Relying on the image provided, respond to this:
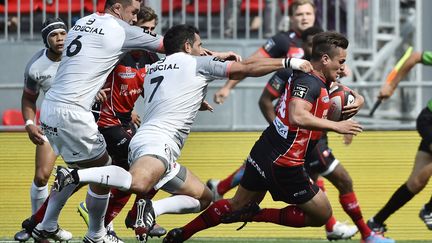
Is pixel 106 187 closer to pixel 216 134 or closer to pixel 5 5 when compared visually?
pixel 216 134

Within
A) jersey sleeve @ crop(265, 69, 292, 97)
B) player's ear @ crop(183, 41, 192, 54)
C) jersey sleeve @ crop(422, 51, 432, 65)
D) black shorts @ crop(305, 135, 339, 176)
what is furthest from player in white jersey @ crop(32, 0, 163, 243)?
jersey sleeve @ crop(422, 51, 432, 65)

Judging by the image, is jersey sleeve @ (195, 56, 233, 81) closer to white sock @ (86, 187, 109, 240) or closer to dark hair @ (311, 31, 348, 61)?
dark hair @ (311, 31, 348, 61)

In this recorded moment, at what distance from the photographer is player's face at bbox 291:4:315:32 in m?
12.7

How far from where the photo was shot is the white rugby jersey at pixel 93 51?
1007 centimetres

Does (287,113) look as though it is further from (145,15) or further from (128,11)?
(145,15)

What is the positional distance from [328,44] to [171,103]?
1.31 meters

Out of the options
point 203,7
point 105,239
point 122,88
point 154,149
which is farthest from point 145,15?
point 203,7

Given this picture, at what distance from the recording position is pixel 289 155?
9.80m

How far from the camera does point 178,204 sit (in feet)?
33.3

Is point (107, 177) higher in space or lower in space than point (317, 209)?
higher

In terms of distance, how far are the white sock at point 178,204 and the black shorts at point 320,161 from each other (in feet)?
7.31

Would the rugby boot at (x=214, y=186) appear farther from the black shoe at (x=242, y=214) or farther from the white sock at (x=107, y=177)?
the white sock at (x=107, y=177)

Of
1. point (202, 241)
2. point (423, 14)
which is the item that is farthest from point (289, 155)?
point (423, 14)

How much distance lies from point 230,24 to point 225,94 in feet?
5.52
